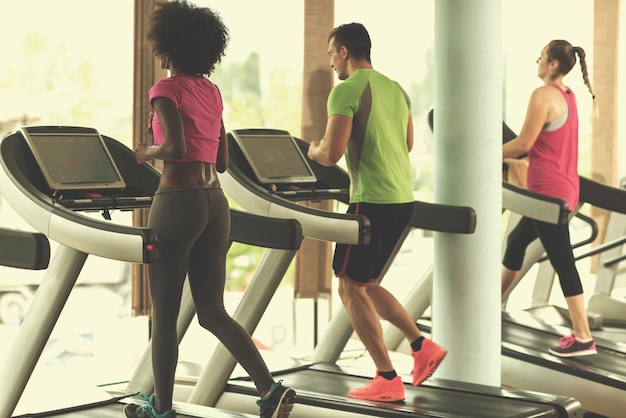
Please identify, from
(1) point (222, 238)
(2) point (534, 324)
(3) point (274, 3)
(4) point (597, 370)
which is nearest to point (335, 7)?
(3) point (274, 3)

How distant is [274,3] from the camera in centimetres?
561

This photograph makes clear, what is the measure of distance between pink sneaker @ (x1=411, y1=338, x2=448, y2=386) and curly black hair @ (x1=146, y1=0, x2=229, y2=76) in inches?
56.9

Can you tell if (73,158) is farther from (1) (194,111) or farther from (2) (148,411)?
(2) (148,411)

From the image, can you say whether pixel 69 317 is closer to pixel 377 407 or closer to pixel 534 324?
pixel 377 407

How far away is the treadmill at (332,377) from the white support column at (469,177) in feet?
0.57

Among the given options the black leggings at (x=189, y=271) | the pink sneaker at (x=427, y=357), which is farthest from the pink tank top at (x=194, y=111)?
the pink sneaker at (x=427, y=357)

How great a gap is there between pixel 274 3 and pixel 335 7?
41cm

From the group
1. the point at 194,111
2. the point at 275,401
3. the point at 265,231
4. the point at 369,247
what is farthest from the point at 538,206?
the point at 194,111

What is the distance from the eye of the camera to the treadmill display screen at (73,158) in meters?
3.53

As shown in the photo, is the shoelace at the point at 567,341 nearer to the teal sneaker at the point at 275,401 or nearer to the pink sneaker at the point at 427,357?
the pink sneaker at the point at 427,357

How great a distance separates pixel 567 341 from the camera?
4.96 m

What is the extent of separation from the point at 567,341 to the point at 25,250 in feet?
9.17

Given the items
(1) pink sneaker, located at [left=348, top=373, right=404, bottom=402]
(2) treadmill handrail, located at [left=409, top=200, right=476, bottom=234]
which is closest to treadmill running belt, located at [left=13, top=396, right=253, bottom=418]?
(1) pink sneaker, located at [left=348, top=373, right=404, bottom=402]

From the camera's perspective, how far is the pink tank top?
3.19 m
